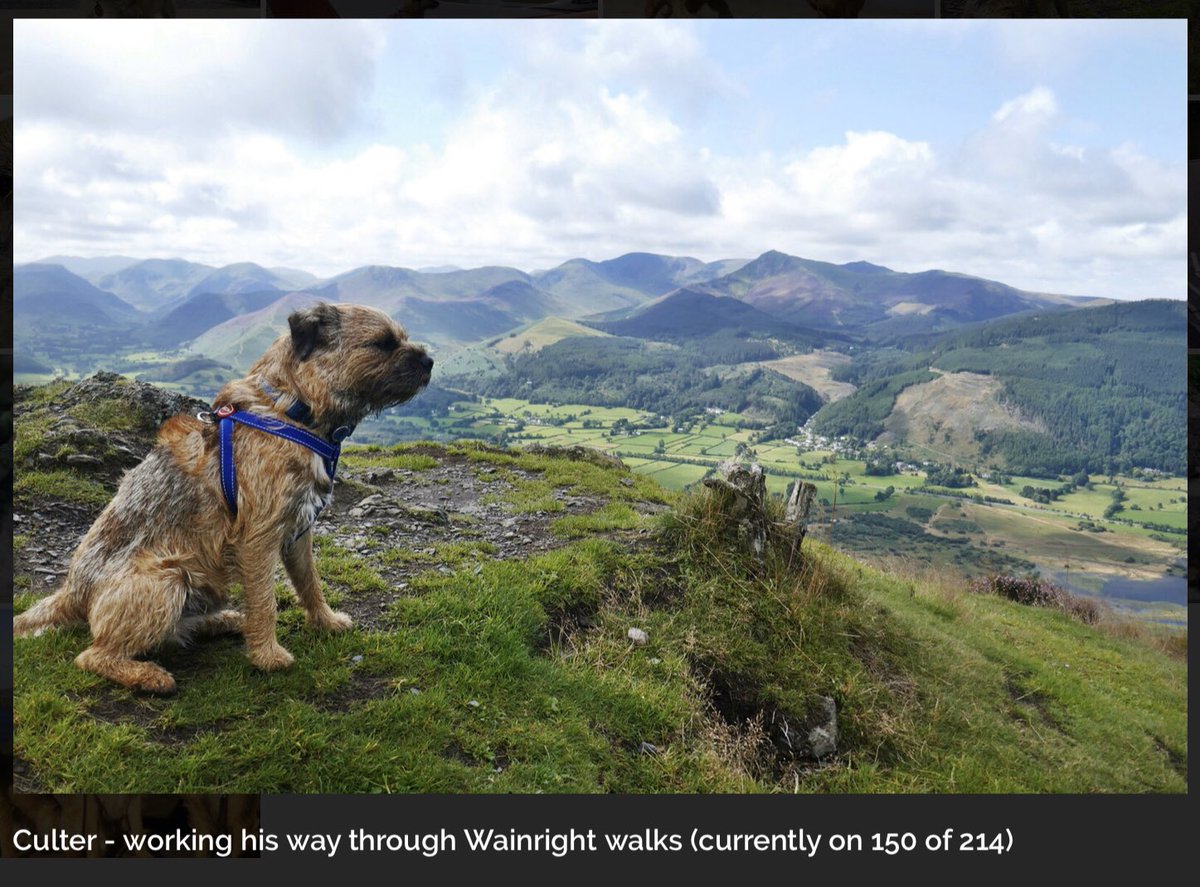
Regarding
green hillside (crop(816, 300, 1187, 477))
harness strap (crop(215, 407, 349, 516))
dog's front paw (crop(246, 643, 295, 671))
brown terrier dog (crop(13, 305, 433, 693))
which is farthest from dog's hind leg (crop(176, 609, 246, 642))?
green hillside (crop(816, 300, 1187, 477))

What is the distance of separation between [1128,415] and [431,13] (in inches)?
369

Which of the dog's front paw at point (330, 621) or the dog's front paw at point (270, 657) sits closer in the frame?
the dog's front paw at point (270, 657)

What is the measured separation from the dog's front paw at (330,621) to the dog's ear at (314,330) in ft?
7.57

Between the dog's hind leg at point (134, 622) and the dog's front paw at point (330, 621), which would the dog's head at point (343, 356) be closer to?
the dog's hind leg at point (134, 622)

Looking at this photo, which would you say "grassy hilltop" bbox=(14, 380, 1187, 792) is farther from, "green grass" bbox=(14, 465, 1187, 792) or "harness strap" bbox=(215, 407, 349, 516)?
"harness strap" bbox=(215, 407, 349, 516)

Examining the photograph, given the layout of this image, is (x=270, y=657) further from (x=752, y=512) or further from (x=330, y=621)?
(x=752, y=512)

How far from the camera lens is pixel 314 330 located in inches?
165

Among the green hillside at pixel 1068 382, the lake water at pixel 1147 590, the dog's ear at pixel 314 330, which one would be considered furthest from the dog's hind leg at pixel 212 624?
the green hillside at pixel 1068 382

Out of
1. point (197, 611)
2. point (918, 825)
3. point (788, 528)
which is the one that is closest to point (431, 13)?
point (197, 611)

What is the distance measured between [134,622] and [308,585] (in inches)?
47.2

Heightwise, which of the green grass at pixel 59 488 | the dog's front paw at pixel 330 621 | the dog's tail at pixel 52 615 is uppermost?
the green grass at pixel 59 488

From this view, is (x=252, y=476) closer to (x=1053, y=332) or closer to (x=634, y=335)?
(x=634, y=335)

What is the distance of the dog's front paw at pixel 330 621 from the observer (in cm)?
503

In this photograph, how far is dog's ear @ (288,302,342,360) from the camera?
4156 mm
